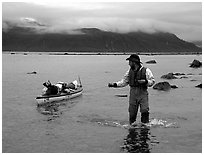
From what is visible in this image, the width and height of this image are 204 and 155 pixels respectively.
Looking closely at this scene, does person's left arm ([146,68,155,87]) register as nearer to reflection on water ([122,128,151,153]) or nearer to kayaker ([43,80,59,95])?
reflection on water ([122,128,151,153])

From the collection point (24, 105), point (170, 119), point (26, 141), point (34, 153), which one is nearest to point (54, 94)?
Result: point (24, 105)

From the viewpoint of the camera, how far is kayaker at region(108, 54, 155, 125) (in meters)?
14.3

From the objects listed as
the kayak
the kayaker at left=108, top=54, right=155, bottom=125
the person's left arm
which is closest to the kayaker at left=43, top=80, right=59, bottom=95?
the kayak

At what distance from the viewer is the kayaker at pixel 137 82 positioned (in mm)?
14289

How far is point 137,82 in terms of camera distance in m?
14.5

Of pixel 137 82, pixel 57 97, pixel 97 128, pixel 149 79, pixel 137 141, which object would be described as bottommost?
pixel 137 141

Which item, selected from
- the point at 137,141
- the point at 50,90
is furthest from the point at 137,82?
the point at 50,90

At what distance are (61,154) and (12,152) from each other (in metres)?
1.83

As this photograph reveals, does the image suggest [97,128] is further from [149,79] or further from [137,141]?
[149,79]

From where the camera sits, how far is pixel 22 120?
18.9 meters

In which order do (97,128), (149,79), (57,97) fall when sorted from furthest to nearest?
(57,97) → (97,128) → (149,79)

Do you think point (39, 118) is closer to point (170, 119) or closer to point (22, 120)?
point (22, 120)

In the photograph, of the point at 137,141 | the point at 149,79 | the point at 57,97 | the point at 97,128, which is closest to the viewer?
the point at 149,79

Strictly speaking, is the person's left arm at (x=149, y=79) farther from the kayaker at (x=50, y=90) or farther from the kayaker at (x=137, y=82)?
the kayaker at (x=50, y=90)
